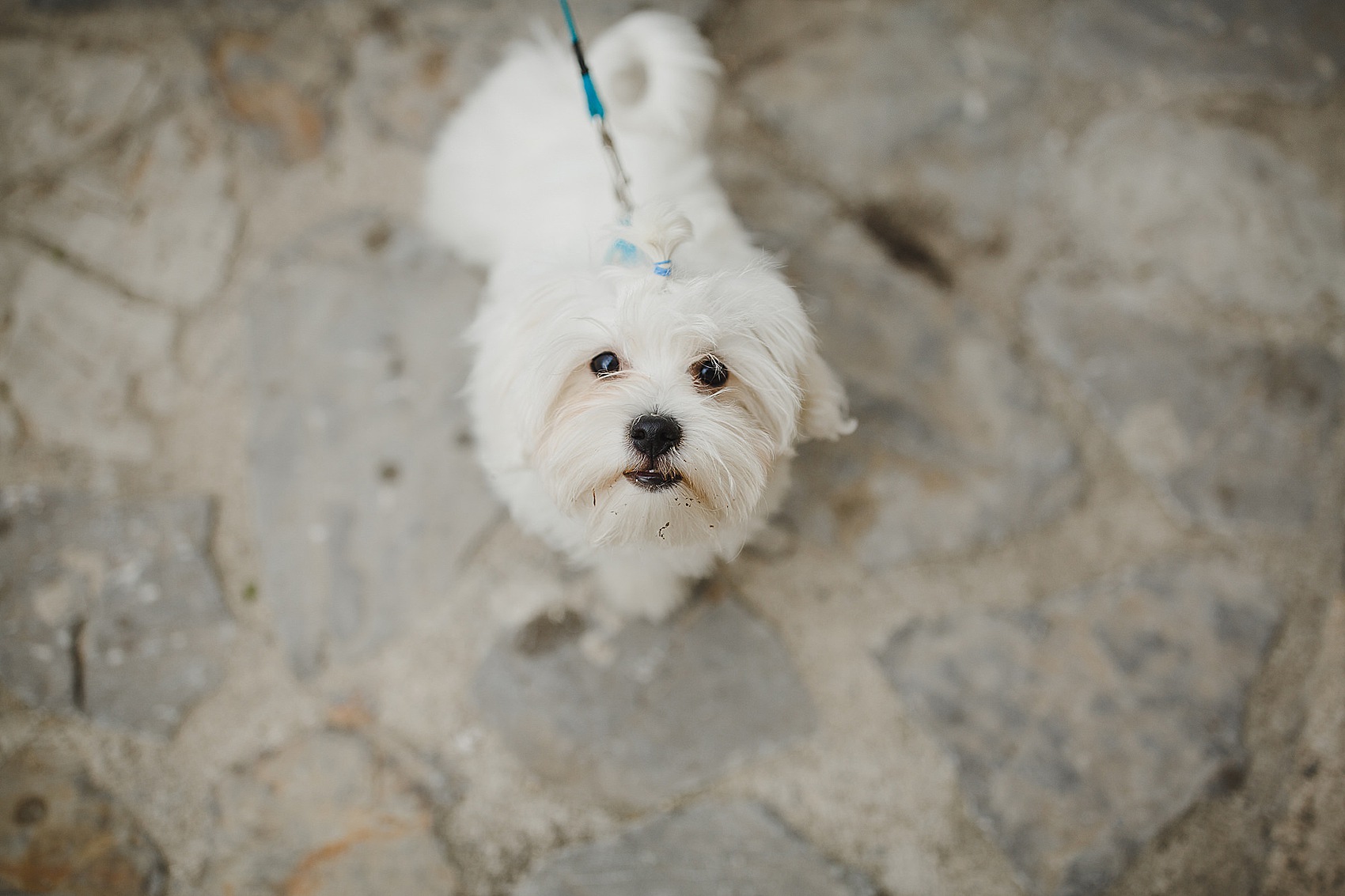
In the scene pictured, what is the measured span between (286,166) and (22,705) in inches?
62.8

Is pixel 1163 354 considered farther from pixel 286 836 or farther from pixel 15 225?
pixel 15 225

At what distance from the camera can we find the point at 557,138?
1.98 meters

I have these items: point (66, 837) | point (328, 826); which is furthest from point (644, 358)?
point (66, 837)

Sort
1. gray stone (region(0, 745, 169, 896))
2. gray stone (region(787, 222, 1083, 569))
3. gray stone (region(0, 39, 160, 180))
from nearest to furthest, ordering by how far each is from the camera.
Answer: gray stone (region(0, 745, 169, 896)), gray stone (region(787, 222, 1083, 569)), gray stone (region(0, 39, 160, 180))

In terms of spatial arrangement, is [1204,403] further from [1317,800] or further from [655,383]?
[655,383]

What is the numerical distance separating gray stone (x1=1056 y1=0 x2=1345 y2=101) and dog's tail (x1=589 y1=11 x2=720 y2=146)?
1.35 m

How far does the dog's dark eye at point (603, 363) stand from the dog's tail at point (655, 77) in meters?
0.80

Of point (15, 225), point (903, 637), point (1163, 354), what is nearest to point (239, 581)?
point (15, 225)

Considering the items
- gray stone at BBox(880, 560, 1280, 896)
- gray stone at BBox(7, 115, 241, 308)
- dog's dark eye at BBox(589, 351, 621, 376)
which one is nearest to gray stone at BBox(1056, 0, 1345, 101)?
gray stone at BBox(880, 560, 1280, 896)

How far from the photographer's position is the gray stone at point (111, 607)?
74.6 inches

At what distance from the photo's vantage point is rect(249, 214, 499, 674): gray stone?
2.03m

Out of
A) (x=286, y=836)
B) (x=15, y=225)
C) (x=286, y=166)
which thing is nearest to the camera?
(x=286, y=836)

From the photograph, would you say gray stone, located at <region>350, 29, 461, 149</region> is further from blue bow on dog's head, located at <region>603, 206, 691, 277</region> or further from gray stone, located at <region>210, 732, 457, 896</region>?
gray stone, located at <region>210, 732, 457, 896</region>

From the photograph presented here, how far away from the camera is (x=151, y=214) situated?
227cm
